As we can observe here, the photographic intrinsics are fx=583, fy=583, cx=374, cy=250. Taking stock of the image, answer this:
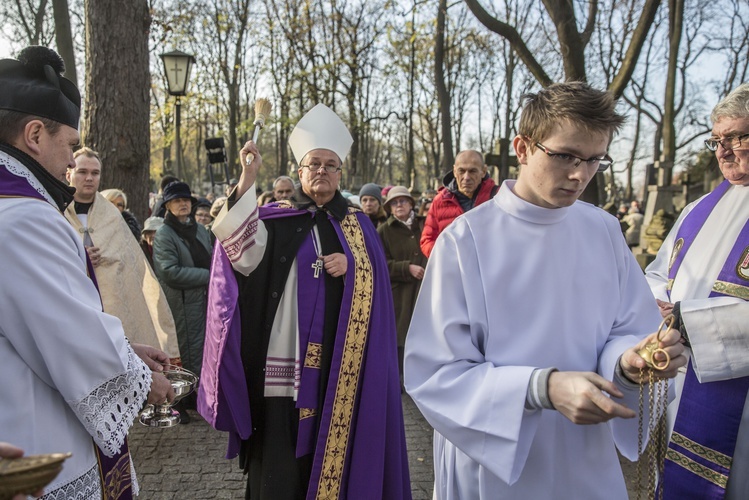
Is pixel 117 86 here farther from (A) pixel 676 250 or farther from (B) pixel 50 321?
(A) pixel 676 250

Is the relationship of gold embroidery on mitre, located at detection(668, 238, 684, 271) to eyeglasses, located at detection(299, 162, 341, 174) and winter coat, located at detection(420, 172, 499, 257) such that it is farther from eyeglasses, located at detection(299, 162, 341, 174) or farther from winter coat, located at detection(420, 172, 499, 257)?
winter coat, located at detection(420, 172, 499, 257)

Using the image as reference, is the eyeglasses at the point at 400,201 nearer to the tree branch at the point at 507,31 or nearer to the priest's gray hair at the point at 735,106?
the tree branch at the point at 507,31

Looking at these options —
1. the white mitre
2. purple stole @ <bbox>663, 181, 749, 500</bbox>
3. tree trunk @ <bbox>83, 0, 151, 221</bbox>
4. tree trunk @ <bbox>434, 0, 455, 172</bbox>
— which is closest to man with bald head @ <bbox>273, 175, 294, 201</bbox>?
tree trunk @ <bbox>83, 0, 151, 221</bbox>

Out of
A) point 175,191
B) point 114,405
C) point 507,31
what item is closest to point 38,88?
point 114,405

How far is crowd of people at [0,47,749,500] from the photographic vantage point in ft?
5.59

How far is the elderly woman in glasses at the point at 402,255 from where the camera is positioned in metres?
6.17

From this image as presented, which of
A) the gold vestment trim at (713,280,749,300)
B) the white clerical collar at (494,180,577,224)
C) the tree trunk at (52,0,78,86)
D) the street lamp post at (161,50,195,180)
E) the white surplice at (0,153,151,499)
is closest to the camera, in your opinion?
the white surplice at (0,153,151,499)

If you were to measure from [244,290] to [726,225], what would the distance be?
2.40m

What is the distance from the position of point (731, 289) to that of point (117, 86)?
6008 mm

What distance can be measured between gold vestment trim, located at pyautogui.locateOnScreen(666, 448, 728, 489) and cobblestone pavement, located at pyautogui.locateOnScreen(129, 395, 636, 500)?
1.47 m

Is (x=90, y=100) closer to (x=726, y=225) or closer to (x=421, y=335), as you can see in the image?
(x=421, y=335)

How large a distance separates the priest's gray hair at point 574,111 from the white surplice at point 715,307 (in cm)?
82

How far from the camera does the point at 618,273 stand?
205 centimetres

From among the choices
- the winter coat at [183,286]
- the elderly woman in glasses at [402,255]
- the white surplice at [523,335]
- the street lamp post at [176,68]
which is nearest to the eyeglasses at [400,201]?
the elderly woman in glasses at [402,255]
